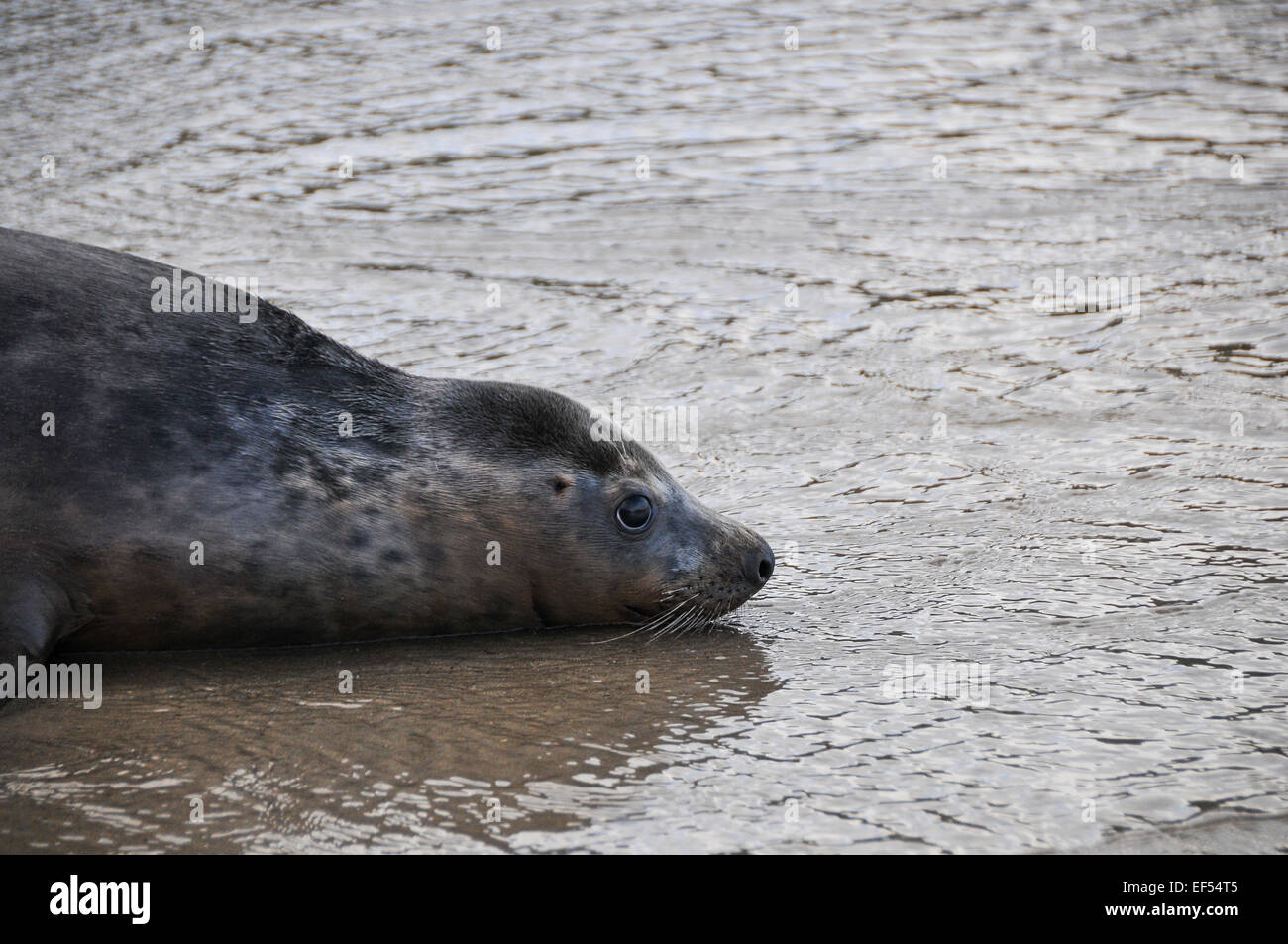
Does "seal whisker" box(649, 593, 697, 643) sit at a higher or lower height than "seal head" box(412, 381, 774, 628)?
lower

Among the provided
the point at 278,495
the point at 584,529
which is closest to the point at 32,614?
the point at 278,495

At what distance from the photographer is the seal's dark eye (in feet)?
13.6

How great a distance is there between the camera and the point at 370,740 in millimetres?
3225

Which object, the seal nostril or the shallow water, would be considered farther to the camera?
the seal nostril

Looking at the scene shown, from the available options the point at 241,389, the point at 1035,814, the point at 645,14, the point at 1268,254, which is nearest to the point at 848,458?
the point at 241,389

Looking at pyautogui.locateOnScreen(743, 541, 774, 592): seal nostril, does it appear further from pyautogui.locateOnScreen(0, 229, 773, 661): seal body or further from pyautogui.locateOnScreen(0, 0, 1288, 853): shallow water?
pyautogui.locateOnScreen(0, 0, 1288, 853): shallow water

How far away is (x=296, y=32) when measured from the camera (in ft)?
41.8

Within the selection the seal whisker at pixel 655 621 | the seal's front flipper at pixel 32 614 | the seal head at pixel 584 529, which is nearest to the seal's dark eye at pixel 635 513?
the seal head at pixel 584 529

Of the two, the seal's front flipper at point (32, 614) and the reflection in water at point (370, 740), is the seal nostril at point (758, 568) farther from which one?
the seal's front flipper at point (32, 614)

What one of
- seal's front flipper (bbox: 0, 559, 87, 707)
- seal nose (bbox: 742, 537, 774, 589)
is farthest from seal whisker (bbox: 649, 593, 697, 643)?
seal's front flipper (bbox: 0, 559, 87, 707)

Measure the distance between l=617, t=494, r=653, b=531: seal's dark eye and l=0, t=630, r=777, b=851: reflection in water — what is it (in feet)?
1.10

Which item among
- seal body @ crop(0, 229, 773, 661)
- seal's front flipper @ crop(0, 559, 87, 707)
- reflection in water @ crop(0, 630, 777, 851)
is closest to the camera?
reflection in water @ crop(0, 630, 777, 851)

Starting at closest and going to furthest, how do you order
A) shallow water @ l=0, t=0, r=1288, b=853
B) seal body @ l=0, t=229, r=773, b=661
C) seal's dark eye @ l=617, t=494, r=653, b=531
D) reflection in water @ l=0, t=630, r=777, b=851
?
reflection in water @ l=0, t=630, r=777, b=851 → shallow water @ l=0, t=0, r=1288, b=853 → seal body @ l=0, t=229, r=773, b=661 → seal's dark eye @ l=617, t=494, r=653, b=531

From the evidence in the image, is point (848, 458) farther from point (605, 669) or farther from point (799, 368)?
point (605, 669)
